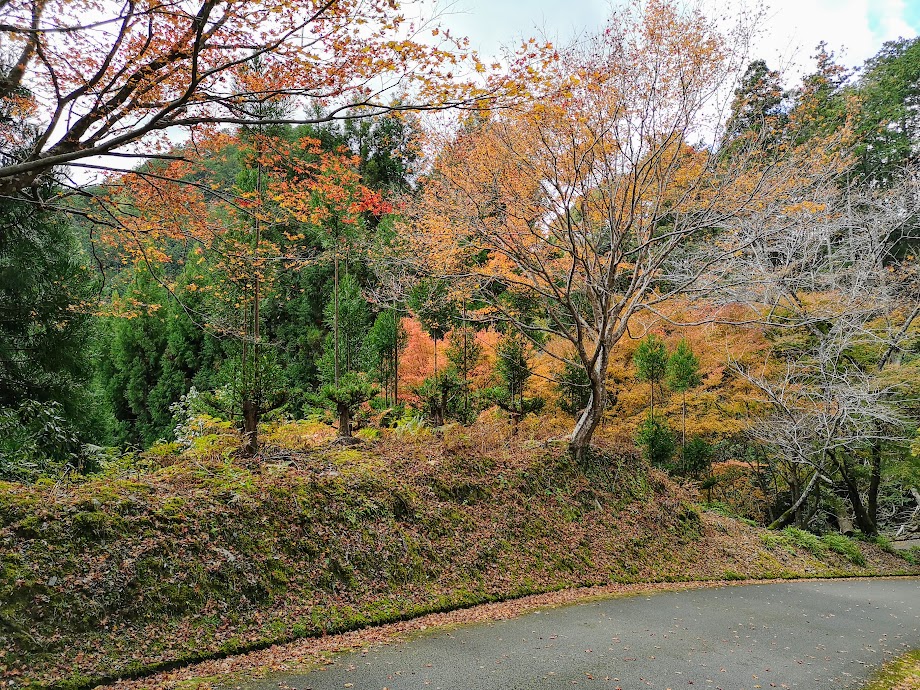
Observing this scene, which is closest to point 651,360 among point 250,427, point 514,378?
point 514,378

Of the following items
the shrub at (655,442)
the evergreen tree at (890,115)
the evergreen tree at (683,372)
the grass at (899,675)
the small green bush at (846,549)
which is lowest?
the small green bush at (846,549)

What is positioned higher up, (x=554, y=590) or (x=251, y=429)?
(x=251, y=429)

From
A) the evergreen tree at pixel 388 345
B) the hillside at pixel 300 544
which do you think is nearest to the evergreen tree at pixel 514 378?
the hillside at pixel 300 544

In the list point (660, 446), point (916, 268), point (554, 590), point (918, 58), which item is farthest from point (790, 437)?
point (918, 58)

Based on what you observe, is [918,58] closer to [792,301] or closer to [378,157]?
[792,301]

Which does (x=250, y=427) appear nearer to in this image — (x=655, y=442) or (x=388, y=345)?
(x=388, y=345)

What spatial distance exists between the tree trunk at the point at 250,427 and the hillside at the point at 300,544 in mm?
294

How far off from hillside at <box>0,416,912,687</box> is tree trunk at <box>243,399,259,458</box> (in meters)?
0.29

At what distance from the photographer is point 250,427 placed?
7301 mm

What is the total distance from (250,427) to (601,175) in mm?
7312

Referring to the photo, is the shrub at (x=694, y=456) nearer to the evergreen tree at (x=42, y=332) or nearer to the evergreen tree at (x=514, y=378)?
the evergreen tree at (x=514, y=378)

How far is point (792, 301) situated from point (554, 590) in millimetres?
11283

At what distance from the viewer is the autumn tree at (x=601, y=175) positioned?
28.7 ft

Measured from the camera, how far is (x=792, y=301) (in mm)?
14656
